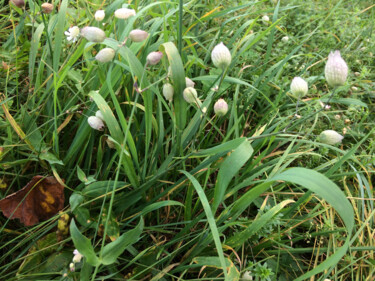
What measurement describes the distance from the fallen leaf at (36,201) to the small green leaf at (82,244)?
31 cm

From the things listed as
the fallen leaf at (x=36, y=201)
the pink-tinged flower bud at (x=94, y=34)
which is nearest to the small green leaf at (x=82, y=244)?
the fallen leaf at (x=36, y=201)

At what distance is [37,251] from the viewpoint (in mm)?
852

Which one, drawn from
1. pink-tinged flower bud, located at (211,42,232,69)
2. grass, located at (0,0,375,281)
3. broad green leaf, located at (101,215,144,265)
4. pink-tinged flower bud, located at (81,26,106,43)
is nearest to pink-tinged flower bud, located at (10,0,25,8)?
grass, located at (0,0,375,281)

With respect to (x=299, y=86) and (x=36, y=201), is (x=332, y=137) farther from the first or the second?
(x=36, y=201)

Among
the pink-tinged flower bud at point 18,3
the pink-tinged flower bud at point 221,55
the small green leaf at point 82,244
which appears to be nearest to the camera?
the small green leaf at point 82,244

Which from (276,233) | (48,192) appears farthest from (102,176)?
(276,233)

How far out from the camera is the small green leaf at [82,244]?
0.68 metres

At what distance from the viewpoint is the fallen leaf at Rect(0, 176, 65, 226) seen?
93cm

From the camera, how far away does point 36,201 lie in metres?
0.96

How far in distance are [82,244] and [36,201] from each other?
339 mm

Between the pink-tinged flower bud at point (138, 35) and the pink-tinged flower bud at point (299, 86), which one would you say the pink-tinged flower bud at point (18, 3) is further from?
the pink-tinged flower bud at point (299, 86)

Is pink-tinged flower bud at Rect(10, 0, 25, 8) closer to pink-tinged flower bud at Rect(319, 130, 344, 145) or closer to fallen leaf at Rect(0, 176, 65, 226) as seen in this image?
fallen leaf at Rect(0, 176, 65, 226)

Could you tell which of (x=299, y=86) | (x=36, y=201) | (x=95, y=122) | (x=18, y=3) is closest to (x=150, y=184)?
(x=95, y=122)

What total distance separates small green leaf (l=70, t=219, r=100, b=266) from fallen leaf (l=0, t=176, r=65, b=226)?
0.31m
